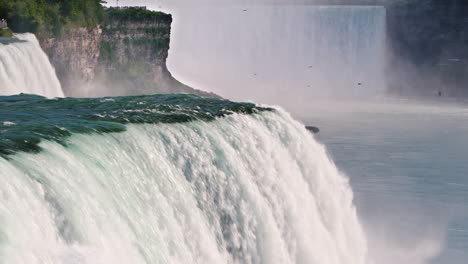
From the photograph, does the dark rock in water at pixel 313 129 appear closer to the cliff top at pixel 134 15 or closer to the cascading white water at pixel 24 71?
the cliff top at pixel 134 15

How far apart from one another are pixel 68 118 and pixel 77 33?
54554mm

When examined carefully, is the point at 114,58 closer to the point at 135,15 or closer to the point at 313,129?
the point at 135,15

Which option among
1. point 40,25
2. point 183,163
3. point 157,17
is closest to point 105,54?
point 157,17

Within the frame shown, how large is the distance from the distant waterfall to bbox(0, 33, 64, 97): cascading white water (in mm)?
67156

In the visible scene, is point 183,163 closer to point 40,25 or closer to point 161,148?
point 161,148

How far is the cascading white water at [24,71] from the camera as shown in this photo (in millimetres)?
41031

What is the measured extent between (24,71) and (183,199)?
28.2 meters

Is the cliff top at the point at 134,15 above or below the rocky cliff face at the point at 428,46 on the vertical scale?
above

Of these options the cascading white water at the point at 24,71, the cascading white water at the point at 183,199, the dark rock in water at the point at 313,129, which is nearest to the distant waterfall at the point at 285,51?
the dark rock in water at the point at 313,129

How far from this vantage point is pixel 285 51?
414 ft

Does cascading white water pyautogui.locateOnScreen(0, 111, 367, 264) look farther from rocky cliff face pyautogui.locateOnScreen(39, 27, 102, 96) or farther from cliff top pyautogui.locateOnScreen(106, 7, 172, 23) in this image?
cliff top pyautogui.locateOnScreen(106, 7, 172, 23)

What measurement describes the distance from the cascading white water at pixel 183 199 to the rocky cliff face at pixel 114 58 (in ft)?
145

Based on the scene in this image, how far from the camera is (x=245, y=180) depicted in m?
20.8

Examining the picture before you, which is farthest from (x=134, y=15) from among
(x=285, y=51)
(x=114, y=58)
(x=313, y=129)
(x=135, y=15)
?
(x=285, y=51)
